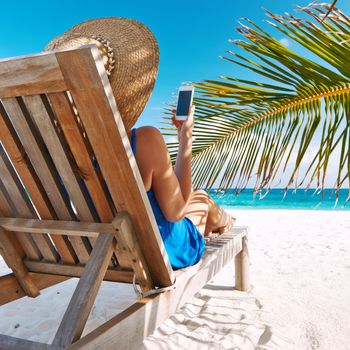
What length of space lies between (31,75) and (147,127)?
45 centimetres

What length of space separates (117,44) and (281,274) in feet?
8.27

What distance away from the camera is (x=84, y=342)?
0.97 meters

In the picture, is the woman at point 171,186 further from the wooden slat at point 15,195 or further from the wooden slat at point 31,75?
the wooden slat at point 15,195

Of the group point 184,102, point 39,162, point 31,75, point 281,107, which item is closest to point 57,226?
point 39,162

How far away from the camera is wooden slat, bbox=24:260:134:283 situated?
58.5 inches

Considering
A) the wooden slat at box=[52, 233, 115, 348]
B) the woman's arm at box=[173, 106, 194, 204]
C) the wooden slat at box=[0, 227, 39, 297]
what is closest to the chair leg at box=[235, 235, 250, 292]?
the woman's arm at box=[173, 106, 194, 204]

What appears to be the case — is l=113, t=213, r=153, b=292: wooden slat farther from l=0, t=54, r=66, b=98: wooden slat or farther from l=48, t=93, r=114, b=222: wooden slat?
l=0, t=54, r=66, b=98: wooden slat

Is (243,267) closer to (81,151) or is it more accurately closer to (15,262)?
(15,262)

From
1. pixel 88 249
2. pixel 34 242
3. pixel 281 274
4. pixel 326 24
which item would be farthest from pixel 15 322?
pixel 326 24

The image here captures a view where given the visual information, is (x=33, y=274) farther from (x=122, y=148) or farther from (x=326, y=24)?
(x=326, y=24)

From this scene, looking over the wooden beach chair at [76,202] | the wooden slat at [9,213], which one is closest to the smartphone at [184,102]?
the wooden beach chair at [76,202]

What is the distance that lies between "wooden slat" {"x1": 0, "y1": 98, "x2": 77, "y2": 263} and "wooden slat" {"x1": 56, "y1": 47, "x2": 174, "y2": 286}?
1.12 feet

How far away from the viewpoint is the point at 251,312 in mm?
2273

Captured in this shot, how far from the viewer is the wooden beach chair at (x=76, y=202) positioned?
1007mm
